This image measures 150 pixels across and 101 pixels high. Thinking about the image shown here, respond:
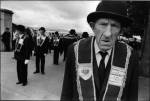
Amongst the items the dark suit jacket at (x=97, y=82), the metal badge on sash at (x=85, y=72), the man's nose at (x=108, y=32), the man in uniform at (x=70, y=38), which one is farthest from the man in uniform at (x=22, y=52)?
the man's nose at (x=108, y=32)

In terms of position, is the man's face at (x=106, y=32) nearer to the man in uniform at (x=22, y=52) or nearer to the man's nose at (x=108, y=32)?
the man's nose at (x=108, y=32)

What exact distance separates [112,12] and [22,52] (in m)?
5.12

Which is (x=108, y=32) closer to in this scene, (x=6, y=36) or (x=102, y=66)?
(x=102, y=66)

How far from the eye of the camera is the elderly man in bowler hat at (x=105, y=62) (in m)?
1.80

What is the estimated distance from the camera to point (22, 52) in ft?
21.8

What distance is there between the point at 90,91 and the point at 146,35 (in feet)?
25.6

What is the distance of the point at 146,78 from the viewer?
926cm

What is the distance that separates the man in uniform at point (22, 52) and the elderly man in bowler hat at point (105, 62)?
4842 millimetres

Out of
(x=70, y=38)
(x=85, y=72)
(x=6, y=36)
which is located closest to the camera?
(x=85, y=72)

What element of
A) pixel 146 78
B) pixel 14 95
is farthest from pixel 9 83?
pixel 146 78

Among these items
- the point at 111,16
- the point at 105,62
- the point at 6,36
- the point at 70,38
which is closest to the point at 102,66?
the point at 105,62

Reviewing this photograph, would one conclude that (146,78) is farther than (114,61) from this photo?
Yes

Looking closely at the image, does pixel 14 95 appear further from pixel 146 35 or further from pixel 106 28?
pixel 146 35

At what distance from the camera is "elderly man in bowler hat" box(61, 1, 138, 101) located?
1797 millimetres
